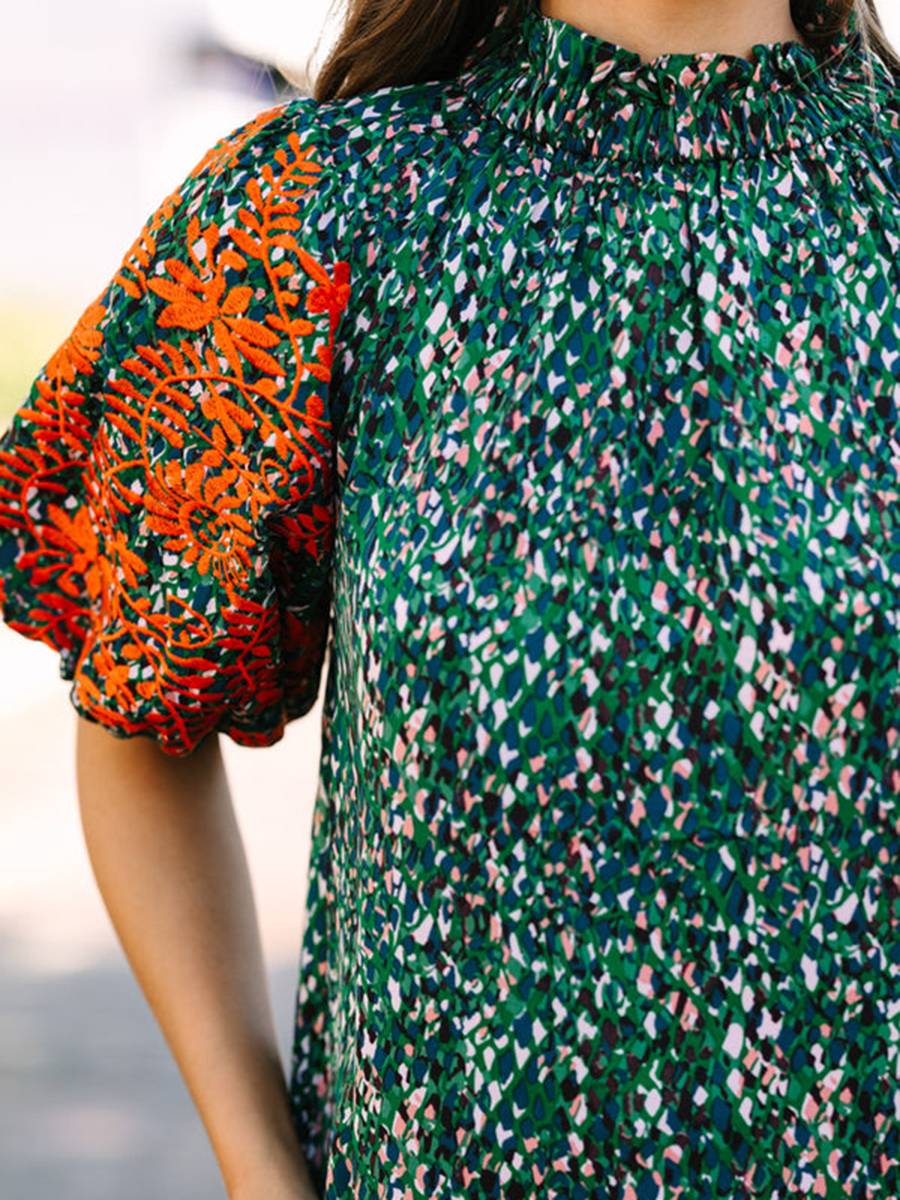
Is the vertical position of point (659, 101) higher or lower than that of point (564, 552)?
higher

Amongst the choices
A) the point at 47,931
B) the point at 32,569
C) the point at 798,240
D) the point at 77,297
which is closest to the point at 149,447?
the point at 32,569

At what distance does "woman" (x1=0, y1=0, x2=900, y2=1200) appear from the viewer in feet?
2.69

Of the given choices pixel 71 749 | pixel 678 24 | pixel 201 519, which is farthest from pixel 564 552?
pixel 71 749

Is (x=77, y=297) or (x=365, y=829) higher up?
(x=77, y=297)

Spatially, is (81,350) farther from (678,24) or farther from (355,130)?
(678,24)

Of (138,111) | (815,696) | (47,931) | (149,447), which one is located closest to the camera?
(815,696)

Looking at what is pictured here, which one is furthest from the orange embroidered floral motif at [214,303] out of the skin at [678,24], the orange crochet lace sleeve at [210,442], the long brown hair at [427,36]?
the skin at [678,24]

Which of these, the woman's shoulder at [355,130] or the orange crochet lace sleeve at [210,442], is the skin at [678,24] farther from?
the orange crochet lace sleeve at [210,442]

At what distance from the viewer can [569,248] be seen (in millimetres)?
877

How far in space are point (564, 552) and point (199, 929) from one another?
478 millimetres

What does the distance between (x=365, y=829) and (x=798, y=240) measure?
470mm

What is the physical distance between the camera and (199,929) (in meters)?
1.10

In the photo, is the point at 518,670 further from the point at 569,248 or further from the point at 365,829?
the point at 569,248

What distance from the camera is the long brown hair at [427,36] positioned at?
99cm
